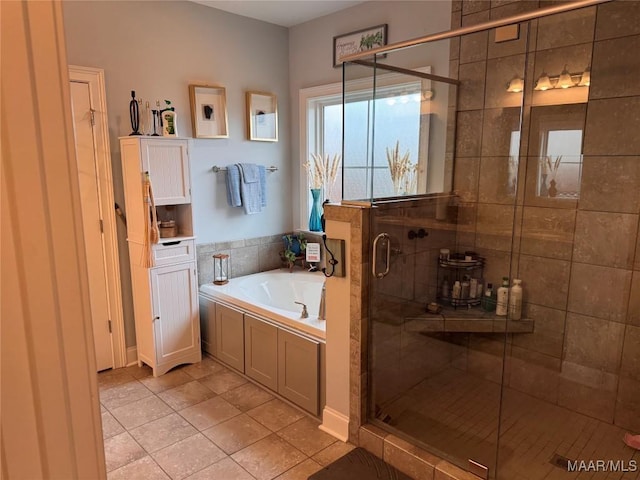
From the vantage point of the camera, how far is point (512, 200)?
294 centimetres

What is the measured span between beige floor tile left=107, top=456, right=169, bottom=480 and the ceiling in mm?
3274

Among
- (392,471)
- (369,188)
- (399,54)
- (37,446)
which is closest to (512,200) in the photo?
(369,188)

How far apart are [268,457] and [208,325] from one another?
1454 mm

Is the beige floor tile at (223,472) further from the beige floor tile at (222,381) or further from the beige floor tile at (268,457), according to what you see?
the beige floor tile at (222,381)

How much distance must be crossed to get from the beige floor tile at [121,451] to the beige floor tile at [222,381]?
0.68 meters

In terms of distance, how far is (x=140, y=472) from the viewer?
91.9 inches

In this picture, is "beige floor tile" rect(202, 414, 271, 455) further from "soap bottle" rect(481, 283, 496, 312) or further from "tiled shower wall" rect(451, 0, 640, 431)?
"soap bottle" rect(481, 283, 496, 312)

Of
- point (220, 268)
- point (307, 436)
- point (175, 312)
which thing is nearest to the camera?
point (307, 436)

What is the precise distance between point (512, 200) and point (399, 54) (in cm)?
122

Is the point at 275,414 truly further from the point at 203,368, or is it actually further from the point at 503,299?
the point at 503,299

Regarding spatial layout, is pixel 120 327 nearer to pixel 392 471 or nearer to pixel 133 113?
pixel 133 113

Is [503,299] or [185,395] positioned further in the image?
[185,395]

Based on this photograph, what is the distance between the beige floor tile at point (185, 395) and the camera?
300cm

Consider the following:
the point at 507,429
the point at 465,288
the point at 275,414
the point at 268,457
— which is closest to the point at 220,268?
the point at 275,414
